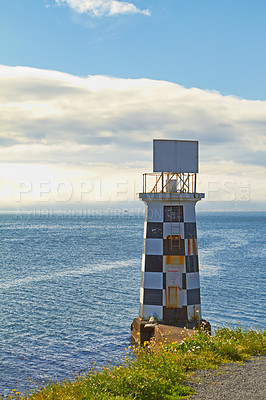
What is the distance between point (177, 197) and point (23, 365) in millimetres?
9457

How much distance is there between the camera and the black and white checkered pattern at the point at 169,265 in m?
16.3

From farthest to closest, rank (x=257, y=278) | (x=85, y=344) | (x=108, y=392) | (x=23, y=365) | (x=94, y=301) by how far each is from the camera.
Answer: (x=257, y=278) → (x=94, y=301) → (x=85, y=344) → (x=23, y=365) → (x=108, y=392)

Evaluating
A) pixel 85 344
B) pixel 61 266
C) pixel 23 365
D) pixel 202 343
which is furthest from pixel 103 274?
pixel 202 343

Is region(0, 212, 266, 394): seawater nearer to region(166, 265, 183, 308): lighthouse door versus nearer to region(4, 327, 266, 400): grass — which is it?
region(166, 265, 183, 308): lighthouse door

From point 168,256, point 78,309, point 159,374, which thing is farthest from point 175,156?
point 78,309

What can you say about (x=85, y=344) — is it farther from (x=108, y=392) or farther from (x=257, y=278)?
(x=257, y=278)

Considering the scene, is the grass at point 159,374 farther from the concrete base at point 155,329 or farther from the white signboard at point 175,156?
the white signboard at point 175,156

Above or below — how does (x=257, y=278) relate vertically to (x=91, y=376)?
below

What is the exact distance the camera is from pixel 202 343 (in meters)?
10.9

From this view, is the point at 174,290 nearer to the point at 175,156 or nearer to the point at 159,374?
the point at 175,156

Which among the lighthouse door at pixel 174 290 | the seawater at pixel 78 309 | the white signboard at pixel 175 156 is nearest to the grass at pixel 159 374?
the lighthouse door at pixel 174 290

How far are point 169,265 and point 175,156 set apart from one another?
444 centimetres

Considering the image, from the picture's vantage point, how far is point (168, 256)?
16.4m

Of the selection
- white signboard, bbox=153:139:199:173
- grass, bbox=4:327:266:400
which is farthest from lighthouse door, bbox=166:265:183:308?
grass, bbox=4:327:266:400
